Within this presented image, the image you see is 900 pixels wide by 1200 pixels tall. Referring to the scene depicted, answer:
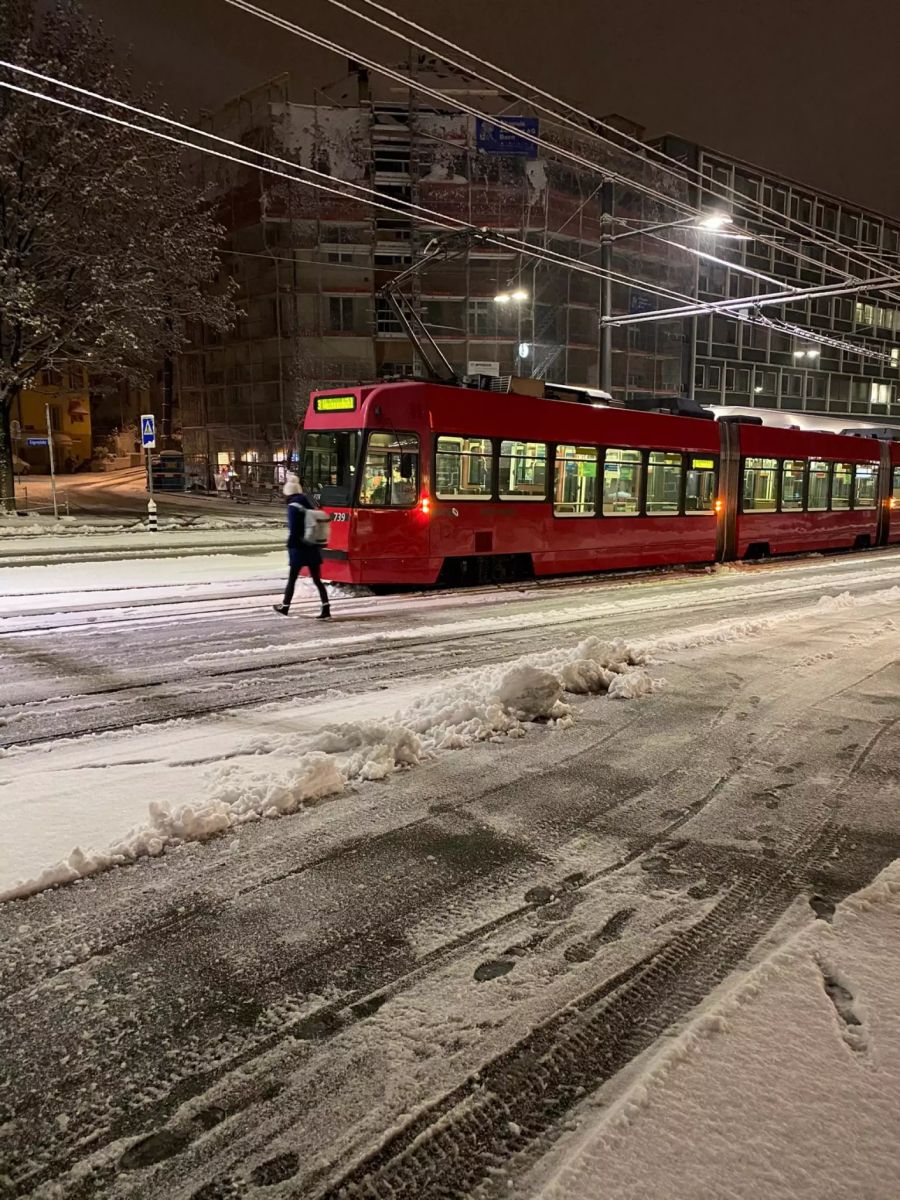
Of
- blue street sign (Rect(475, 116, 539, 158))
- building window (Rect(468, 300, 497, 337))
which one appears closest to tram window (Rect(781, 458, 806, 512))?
building window (Rect(468, 300, 497, 337))

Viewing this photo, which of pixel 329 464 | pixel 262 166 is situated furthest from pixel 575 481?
pixel 262 166

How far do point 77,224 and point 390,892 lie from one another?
964 inches

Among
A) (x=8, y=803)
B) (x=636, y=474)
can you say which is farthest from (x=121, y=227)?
(x=8, y=803)

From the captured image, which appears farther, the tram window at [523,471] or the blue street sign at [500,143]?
the blue street sign at [500,143]

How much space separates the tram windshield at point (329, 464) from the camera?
41.2 ft

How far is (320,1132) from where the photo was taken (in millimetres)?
2266

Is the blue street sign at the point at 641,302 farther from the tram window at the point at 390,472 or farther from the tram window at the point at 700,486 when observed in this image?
the tram window at the point at 390,472

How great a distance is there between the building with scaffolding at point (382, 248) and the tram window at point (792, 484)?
53.4ft

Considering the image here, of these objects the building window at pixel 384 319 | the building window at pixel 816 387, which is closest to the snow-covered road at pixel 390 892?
the building window at pixel 384 319

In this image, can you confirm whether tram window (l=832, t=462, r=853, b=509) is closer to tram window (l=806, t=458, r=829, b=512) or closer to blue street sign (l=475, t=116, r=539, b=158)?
tram window (l=806, t=458, r=829, b=512)

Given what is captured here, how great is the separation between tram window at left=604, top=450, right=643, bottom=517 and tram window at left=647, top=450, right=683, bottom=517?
387 mm

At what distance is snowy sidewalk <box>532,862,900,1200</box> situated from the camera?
6.76 feet

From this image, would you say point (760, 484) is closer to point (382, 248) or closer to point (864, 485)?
point (864, 485)

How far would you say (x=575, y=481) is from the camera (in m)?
14.8
